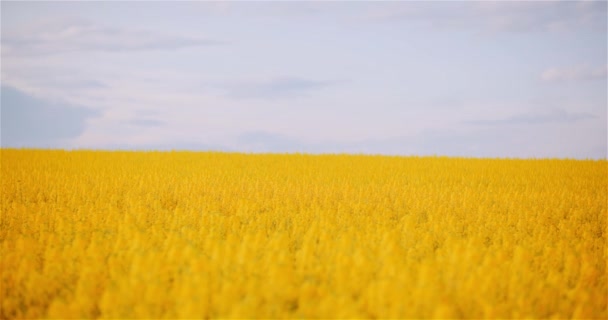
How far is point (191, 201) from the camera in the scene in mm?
9859

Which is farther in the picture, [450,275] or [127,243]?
[127,243]

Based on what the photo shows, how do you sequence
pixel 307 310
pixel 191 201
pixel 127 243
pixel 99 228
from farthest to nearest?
pixel 191 201, pixel 99 228, pixel 127 243, pixel 307 310

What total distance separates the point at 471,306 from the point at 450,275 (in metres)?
0.46

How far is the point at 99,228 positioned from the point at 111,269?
8.38 ft

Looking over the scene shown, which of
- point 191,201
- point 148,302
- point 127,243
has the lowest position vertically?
point 148,302

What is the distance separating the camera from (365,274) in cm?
463

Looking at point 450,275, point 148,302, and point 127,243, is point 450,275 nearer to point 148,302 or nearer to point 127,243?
point 148,302

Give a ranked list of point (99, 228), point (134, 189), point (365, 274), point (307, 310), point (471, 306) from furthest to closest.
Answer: point (134, 189) → point (99, 228) → point (365, 274) → point (471, 306) → point (307, 310)

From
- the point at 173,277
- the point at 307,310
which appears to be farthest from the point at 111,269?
the point at 307,310

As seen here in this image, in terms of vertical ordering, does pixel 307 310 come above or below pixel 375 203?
below

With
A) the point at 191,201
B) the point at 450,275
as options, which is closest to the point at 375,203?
the point at 191,201

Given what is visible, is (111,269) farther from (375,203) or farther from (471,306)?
(375,203)

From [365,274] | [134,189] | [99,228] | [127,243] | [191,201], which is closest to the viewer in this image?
[365,274]

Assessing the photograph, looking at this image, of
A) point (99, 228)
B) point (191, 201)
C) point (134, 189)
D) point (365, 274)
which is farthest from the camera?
point (134, 189)
